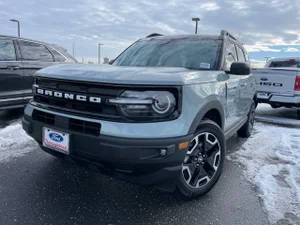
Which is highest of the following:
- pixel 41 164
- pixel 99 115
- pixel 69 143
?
pixel 99 115

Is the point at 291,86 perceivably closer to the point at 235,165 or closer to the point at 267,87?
the point at 267,87

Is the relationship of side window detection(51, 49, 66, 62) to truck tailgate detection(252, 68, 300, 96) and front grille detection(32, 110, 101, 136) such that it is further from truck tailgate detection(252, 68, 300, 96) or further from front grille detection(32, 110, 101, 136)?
truck tailgate detection(252, 68, 300, 96)

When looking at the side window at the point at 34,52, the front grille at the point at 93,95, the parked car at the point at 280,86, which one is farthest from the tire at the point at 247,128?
the side window at the point at 34,52

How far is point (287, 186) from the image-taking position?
2.97 m

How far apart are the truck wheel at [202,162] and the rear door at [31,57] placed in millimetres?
4164

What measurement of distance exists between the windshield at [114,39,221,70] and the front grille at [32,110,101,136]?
1.49m

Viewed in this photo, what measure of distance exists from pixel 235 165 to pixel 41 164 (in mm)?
2591

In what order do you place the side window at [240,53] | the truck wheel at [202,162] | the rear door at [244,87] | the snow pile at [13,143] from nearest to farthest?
the truck wheel at [202,162] < the snow pile at [13,143] < the rear door at [244,87] < the side window at [240,53]

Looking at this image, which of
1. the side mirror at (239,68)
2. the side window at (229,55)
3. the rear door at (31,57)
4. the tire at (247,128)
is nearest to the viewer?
the side mirror at (239,68)

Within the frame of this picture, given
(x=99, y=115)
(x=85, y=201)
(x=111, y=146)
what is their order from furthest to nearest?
(x=85, y=201), (x=99, y=115), (x=111, y=146)

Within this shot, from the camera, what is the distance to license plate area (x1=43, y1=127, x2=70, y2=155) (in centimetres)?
220

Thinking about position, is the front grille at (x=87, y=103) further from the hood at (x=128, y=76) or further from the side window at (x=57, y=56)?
the side window at (x=57, y=56)

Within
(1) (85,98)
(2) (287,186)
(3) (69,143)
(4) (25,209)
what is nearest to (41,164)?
(4) (25,209)

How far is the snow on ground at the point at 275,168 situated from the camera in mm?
2506
